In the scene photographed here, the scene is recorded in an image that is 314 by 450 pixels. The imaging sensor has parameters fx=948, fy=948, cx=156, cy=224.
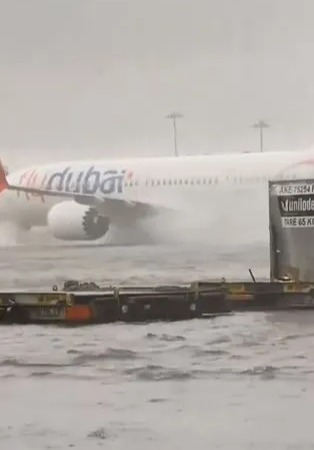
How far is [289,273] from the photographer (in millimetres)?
3881

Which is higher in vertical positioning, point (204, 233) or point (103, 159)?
point (103, 159)

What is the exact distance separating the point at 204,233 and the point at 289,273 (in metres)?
0.67

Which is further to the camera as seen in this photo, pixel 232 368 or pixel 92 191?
pixel 92 191

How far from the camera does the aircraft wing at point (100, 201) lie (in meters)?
4.75

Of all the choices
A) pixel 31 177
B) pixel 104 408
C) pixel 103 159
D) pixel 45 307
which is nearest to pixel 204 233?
pixel 103 159

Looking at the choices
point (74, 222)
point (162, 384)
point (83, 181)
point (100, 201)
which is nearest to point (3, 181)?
point (74, 222)

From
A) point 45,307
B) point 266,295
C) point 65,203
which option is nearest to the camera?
point 45,307

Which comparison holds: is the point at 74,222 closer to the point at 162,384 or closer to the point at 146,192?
the point at 146,192

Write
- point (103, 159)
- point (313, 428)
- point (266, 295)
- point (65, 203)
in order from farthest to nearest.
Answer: point (65, 203) < point (103, 159) < point (266, 295) < point (313, 428)

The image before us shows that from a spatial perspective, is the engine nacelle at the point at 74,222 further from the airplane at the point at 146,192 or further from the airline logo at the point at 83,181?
the airline logo at the point at 83,181

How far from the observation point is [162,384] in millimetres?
2639

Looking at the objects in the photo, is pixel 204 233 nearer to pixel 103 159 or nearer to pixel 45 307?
pixel 103 159

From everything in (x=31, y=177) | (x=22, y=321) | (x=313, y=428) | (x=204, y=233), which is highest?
(x=31, y=177)

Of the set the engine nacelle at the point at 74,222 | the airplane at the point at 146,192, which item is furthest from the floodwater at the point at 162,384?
the engine nacelle at the point at 74,222
